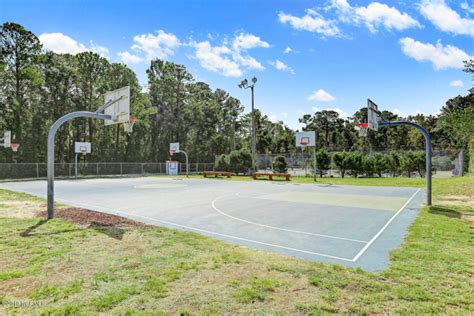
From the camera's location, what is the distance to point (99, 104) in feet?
117

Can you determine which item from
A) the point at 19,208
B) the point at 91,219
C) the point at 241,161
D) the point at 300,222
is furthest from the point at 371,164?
the point at 19,208

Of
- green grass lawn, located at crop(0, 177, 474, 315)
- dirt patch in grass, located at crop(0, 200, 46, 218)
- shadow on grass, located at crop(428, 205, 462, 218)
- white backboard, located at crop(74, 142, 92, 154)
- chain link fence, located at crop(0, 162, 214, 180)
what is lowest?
shadow on grass, located at crop(428, 205, 462, 218)

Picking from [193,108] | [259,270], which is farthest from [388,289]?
[193,108]

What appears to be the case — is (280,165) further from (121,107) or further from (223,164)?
(121,107)

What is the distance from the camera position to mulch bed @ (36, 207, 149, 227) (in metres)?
6.93

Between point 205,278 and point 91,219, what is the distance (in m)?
4.88

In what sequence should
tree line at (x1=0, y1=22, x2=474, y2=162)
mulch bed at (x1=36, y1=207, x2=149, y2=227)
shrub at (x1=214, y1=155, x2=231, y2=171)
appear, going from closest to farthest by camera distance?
mulch bed at (x1=36, y1=207, x2=149, y2=227) → tree line at (x1=0, y1=22, x2=474, y2=162) → shrub at (x1=214, y1=155, x2=231, y2=171)

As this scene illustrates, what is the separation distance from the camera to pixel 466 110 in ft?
33.4

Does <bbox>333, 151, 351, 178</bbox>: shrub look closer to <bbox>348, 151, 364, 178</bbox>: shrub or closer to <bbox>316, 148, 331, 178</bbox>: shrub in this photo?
<bbox>348, 151, 364, 178</bbox>: shrub

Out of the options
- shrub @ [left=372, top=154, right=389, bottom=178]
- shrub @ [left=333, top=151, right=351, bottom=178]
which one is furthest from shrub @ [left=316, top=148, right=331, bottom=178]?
shrub @ [left=372, top=154, right=389, bottom=178]

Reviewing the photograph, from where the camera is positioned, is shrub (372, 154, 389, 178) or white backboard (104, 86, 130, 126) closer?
white backboard (104, 86, 130, 126)

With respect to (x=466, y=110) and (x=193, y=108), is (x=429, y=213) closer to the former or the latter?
(x=466, y=110)

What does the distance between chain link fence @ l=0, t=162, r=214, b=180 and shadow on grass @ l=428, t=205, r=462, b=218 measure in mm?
29652

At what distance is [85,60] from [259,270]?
123 feet
